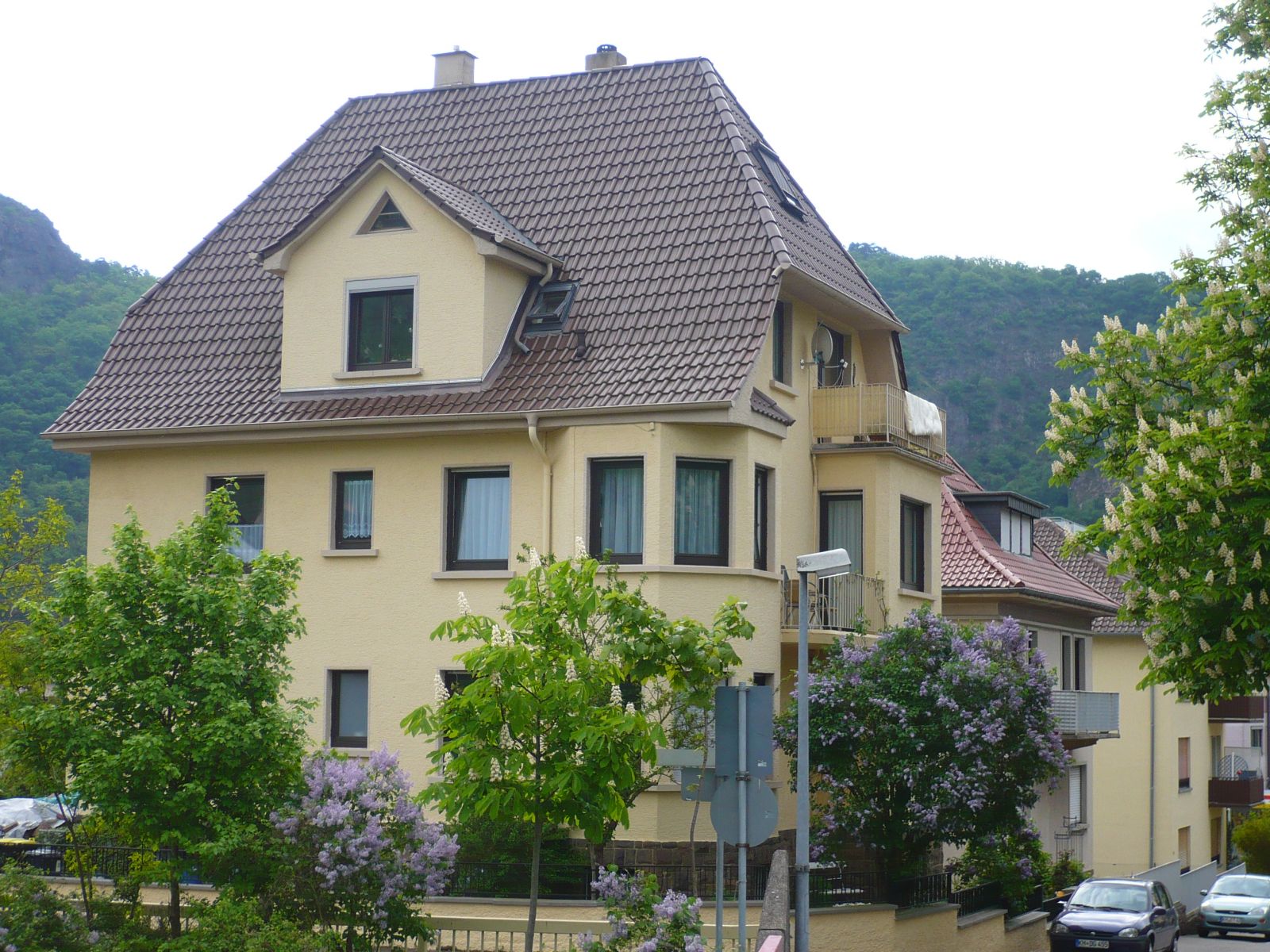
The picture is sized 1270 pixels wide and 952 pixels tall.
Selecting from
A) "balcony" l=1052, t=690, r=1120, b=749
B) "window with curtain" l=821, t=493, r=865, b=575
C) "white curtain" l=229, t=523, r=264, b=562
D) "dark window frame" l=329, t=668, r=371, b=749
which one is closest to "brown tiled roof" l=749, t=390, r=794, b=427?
"window with curtain" l=821, t=493, r=865, b=575

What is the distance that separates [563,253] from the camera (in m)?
27.1

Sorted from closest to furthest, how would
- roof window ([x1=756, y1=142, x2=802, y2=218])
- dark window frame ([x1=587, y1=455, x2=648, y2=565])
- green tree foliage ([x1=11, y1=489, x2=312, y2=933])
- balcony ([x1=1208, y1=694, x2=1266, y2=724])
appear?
green tree foliage ([x1=11, y1=489, x2=312, y2=933]) < dark window frame ([x1=587, y1=455, x2=648, y2=565]) < roof window ([x1=756, y1=142, x2=802, y2=218]) < balcony ([x1=1208, y1=694, x2=1266, y2=724])

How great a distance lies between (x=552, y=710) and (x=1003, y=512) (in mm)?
24149

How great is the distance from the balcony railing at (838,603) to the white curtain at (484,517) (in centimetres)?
446

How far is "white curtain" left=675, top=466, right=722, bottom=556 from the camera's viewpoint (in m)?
24.3

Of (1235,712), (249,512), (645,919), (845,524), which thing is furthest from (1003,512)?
(645,919)

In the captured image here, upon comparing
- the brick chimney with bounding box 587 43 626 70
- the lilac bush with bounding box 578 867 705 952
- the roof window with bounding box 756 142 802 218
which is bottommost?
the lilac bush with bounding box 578 867 705 952

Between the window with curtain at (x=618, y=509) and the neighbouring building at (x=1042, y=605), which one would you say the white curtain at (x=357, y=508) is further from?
the neighbouring building at (x=1042, y=605)

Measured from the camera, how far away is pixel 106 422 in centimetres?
2742

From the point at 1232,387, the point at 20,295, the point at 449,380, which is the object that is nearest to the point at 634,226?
the point at 449,380

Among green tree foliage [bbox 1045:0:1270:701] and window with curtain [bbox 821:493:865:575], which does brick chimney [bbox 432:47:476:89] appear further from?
green tree foliage [bbox 1045:0:1270:701]

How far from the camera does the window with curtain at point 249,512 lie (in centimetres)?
2709

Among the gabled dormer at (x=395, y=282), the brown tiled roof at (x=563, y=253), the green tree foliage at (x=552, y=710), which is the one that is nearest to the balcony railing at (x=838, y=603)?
the brown tiled roof at (x=563, y=253)

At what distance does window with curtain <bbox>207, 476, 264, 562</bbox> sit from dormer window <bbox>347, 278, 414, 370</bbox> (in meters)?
2.77
